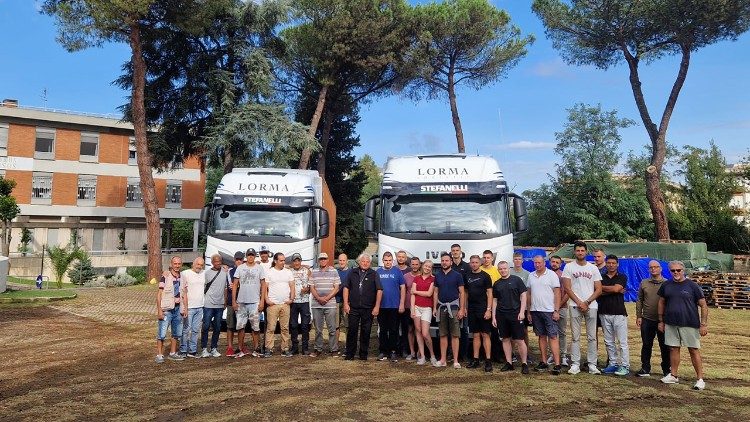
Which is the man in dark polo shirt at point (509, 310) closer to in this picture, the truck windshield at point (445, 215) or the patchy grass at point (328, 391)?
the patchy grass at point (328, 391)

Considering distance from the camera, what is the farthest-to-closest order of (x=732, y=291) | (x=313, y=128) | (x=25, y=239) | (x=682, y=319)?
(x=25, y=239), (x=313, y=128), (x=732, y=291), (x=682, y=319)

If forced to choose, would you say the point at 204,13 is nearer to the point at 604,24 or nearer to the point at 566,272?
the point at 604,24

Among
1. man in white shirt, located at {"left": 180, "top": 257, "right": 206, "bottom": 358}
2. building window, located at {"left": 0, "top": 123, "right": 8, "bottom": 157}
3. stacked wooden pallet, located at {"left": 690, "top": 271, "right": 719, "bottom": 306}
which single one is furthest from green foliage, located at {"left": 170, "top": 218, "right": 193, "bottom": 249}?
man in white shirt, located at {"left": 180, "top": 257, "right": 206, "bottom": 358}

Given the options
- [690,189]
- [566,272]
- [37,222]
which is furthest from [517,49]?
[37,222]

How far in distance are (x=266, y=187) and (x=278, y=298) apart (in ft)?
12.3

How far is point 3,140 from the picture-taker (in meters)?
34.3

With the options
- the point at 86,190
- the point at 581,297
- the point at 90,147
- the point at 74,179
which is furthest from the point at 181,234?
the point at 581,297

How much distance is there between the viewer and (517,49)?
1109 inches

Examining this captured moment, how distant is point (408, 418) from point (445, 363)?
262 centimetres

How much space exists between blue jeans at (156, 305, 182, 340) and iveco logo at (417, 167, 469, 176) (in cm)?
494

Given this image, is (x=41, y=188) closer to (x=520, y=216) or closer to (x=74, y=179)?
(x=74, y=179)

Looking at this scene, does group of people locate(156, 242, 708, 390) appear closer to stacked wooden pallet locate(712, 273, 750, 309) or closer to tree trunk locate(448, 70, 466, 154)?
stacked wooden pallet locate(712, 273, 750, 309)

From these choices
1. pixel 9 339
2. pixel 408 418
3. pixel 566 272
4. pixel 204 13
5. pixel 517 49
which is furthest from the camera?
pixel 517 49

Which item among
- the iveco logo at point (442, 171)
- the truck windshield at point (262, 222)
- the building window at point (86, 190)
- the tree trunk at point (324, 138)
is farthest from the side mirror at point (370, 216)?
the building window at point (86, 190)
